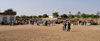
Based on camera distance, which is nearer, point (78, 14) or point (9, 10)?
point (78, 14)

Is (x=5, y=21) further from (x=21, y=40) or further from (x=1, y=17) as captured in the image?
(x=21, y=40)

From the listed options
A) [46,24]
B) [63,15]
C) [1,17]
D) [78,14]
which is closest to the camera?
[46,24]

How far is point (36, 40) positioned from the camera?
9.57 metres

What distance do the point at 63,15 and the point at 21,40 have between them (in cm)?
8888

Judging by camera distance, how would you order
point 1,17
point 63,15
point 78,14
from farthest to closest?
point 63,15
point 78,14
point 1,17

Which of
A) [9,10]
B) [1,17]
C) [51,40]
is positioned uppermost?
[9,10]

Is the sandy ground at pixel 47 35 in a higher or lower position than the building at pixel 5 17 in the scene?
lower

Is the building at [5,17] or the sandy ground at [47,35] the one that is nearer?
the sandy ground at [47,35]

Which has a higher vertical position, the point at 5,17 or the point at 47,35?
the point at 5,17

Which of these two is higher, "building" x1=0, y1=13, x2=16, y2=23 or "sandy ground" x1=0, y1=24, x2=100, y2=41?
"building" x1=0, y1=13, x2=16, y2=23

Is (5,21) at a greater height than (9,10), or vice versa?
(9,10)

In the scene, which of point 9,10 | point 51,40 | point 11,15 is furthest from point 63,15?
point 51,40

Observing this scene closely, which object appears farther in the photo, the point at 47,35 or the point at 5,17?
the point at 5,17

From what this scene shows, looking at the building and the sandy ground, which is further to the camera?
the building
